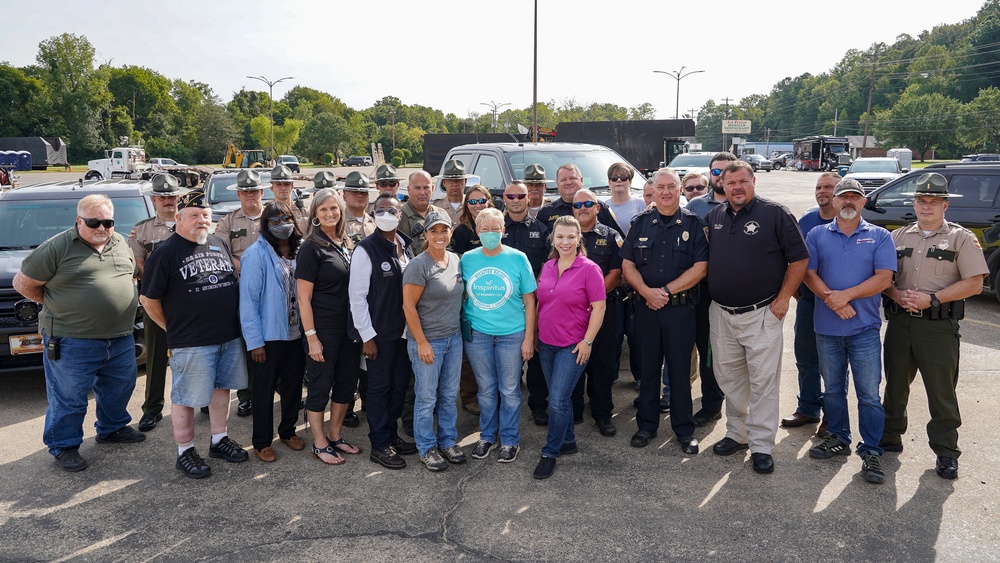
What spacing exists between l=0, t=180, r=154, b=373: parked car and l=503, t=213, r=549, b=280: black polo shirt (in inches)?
135

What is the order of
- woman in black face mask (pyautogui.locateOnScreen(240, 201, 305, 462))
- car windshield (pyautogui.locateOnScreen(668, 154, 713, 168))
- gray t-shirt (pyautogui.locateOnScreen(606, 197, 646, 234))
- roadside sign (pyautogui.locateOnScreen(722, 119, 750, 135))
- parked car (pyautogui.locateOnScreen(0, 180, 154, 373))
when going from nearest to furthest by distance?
woman in black face mask (pyautogui.locateOnScreen(240, 201, 305, 462))
parked car (pyautogui.locateOnScreen(0, 180, 154, 373))
gray t-shirt (pyautogui.locateOnScreen(606, 197, 646, 234))
car windshield (pyautogui.locateOnScreen(668, 154, 713, 168))
roadside sign (pyautogui.locateOnScreen(722, 119, 750, 135))

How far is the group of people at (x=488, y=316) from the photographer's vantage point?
464 centimetres

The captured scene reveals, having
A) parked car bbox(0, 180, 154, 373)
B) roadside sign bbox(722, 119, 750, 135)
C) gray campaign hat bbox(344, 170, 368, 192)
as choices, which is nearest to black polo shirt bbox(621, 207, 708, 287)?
gray campaign hat bbox(344, 170, 368, 192)

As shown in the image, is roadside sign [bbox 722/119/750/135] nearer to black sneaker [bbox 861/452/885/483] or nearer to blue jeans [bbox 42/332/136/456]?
black sneaker [bbox 861/452/885/483]

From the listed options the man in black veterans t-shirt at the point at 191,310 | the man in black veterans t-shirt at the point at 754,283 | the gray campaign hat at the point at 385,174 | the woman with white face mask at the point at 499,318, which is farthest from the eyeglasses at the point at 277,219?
the man in black veterans t-shirt at the point at 754,283

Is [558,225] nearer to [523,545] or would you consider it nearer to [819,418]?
[523,545]

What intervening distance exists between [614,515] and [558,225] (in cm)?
187

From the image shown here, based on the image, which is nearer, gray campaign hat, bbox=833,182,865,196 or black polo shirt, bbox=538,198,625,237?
gray campaign hat, bbox=833,182,865,196

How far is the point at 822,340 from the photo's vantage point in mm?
4914

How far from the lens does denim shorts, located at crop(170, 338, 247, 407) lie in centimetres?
469

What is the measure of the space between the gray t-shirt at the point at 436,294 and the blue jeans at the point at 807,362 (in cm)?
266

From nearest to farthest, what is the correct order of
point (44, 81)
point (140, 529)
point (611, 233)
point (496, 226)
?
point (140, 529) < point (496, 226) < point (611, 233) < point (44, 81)

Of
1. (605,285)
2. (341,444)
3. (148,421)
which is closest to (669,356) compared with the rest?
(605,285)

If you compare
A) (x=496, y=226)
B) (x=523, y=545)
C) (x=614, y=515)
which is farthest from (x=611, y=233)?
(x=523, y=545)
